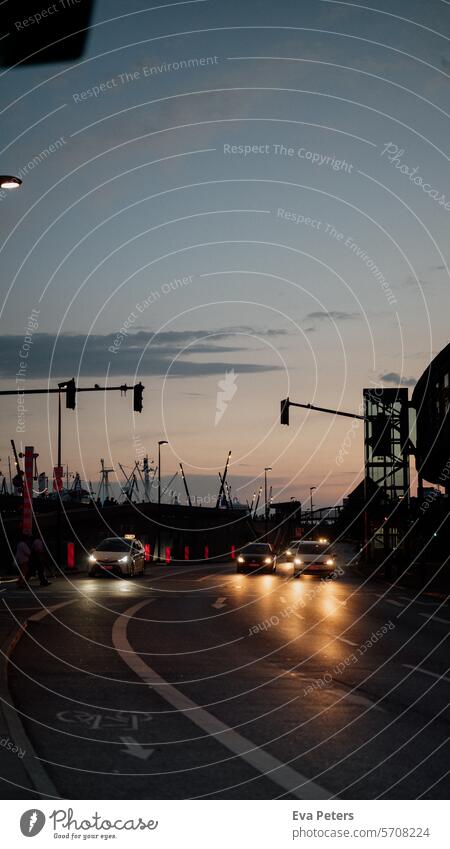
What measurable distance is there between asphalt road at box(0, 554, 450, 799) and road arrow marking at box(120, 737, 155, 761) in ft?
0.08

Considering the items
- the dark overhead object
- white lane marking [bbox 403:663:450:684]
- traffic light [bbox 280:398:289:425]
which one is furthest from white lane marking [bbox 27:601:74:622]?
the dark overhead object

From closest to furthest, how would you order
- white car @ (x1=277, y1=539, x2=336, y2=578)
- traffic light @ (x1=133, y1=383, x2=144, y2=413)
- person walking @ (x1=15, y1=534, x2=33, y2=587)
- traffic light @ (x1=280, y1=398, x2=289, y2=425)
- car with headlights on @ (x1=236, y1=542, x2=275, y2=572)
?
person walking @ (x1=15, y1=534, x2=33, y2=587) < traffic light @ (x1=133, y1=383, x2=144, y2=413) < traffic light @ (x1=280, y1=398, x2=289, y2=425) < white car @ (x1=277, y1=539, x2=336, y2=578) < car with headlights on @ (x1=236, y1=542, x2=275, y2=572)

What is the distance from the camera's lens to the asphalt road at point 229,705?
796 centimetres

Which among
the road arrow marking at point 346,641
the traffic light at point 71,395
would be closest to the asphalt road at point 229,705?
the road arrow marking at point 346,641

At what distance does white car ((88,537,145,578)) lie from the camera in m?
46.7

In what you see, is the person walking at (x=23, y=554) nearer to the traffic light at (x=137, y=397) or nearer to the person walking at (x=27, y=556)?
the person walking at (x=27, y=556)

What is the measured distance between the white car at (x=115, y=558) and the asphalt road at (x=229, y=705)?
21.1 m

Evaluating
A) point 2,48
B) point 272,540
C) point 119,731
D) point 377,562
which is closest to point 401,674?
point 119,731

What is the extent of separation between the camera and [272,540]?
16025 centimetres

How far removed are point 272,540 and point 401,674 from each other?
14613 cm

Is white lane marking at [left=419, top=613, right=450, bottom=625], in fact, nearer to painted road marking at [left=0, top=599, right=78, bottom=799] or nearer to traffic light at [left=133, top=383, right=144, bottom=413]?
traffic light at [left=133, top=383, right=144, bottom=413]

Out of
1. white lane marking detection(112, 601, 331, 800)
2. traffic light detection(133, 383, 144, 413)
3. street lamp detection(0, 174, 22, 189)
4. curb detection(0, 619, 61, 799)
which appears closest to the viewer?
curb detection(0, 619, 61, 799)

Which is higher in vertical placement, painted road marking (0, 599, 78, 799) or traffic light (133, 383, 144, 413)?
traffic light (133, 383, 144, 413)

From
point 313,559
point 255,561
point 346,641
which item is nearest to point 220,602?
point 346,641
